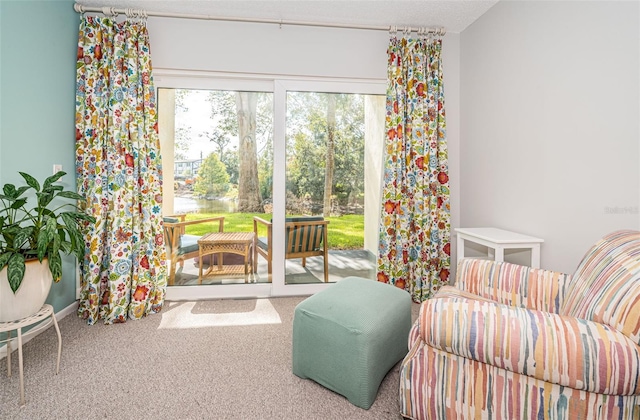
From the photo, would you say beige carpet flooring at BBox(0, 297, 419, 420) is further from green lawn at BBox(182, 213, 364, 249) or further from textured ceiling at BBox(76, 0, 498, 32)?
textured ceiling at BBox(76, 0, 498, 32)

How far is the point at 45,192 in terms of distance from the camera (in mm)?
1747

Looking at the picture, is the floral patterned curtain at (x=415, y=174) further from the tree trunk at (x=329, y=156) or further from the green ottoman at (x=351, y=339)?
the green ottoman at (x=351, y=339)

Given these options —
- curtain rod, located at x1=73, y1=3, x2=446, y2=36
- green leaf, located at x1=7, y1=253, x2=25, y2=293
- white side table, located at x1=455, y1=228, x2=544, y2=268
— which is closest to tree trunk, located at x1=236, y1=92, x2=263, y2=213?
curtain rod, located at x1=73, y1=3, x2=446, y2=36

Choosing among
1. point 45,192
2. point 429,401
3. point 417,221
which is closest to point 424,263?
point 417,221

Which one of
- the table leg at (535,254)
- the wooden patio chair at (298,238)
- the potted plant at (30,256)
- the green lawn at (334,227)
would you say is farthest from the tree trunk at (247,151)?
the table leg at (535,254)

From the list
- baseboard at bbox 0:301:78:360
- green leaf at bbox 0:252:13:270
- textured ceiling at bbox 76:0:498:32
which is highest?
textured ceiling at bbox 76:0:498:32

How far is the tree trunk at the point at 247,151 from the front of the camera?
9.85 ft

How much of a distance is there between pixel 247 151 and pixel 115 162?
109 cm

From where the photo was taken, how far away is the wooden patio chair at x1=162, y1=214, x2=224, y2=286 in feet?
9.86

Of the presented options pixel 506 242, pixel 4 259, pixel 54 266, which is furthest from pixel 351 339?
pixel 4 259

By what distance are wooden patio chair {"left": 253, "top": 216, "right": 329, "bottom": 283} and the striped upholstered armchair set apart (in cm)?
185

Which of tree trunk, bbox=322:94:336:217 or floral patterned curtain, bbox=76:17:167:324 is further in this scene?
tree trunk, bbox=322:94:336:217

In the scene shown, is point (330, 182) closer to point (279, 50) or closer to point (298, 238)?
point (298, 238)

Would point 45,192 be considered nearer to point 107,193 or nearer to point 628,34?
point 107,193
